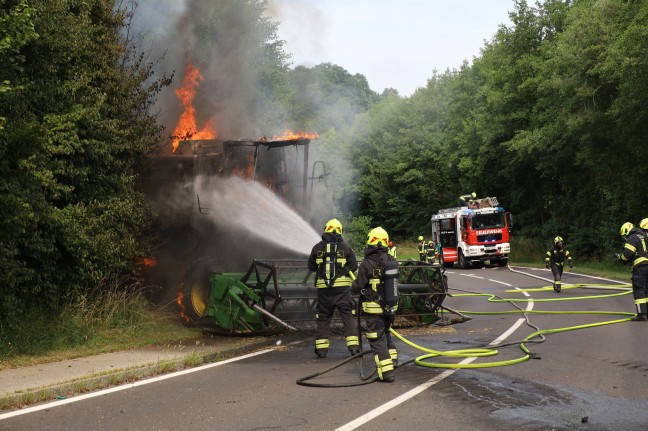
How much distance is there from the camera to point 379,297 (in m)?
8.37

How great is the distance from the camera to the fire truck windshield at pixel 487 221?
107ft

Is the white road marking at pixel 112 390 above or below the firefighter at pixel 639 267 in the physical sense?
below

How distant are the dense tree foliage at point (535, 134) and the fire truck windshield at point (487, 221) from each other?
433 centimetres

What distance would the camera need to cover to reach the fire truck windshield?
3247 cm

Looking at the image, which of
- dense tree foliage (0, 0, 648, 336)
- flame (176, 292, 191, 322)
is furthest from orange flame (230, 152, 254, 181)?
flame (176, 292, 191, 322)

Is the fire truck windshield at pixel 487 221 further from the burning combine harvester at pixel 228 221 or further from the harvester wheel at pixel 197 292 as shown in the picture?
the harvester wheel at pixel 197 292

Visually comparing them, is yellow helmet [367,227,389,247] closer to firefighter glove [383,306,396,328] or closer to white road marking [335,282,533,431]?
firefighter glove [383,306,396,328]

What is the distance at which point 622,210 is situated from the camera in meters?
30.9

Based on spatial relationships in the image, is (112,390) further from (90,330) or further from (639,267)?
(639,267)

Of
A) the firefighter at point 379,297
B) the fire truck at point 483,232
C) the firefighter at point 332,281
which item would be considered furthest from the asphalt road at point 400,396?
the fire truck at point 483,232

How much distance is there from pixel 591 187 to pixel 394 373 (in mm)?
28932

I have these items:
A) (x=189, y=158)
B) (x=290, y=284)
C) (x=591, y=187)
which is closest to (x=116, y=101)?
(x=189, y=158)

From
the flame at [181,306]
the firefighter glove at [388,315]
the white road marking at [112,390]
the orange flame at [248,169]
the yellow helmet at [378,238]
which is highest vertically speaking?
the orange flame at [248,169]

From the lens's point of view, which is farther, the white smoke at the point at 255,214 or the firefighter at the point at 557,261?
the firefighter at the point at 557,261
